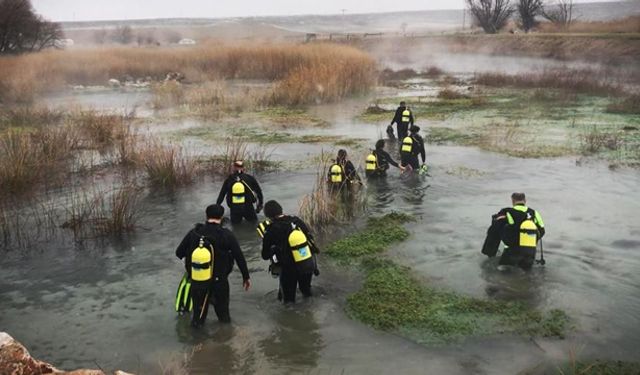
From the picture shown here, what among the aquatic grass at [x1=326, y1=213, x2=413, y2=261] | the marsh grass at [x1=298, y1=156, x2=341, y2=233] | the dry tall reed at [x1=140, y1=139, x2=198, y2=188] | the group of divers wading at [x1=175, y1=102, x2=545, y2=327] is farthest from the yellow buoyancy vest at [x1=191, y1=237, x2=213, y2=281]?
the dry tall reed at [x1=140, y1=139, x2=198, y2=188]

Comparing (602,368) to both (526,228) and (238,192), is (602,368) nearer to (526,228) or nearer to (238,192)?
(526,228)

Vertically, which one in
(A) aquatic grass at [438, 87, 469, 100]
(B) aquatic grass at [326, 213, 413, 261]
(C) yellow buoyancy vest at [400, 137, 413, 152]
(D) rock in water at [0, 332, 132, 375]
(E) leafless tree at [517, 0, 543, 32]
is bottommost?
(B) aquatic grass at [326, 213, 413, 261]

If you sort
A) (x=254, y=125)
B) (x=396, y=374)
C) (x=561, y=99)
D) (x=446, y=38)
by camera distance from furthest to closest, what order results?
(x=446, y=38) → (x=561, y=99) → (x=254, y=125) → (x=396, y=374)

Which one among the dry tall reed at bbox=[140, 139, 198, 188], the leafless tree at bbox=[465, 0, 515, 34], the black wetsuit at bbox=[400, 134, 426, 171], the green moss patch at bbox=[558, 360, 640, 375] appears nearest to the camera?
the green moss patch at bbox=[558, 360, 640, 375]

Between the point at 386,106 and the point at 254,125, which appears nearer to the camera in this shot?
the point at 254,125

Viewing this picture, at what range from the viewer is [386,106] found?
2645 centimetres

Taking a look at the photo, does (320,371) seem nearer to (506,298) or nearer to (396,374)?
(396,374)

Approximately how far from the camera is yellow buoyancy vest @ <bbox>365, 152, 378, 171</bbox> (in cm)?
1355

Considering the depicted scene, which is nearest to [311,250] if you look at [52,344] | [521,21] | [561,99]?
[52,344]

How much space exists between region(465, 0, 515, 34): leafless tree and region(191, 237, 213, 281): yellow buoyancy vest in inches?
2533

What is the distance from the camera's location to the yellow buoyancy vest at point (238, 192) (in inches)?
411

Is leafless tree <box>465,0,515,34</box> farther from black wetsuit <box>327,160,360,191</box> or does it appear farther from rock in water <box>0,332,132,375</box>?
rock in water <box>0,332,132,375</box>

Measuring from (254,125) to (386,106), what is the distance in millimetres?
7560

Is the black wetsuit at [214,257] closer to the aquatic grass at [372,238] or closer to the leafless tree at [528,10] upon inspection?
the aquatic grass at [372,238]
